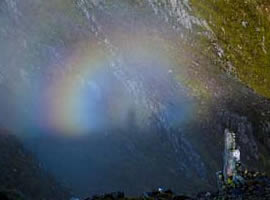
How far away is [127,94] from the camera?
343ft

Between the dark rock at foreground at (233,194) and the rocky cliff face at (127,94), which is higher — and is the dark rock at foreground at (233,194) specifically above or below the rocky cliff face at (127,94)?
below

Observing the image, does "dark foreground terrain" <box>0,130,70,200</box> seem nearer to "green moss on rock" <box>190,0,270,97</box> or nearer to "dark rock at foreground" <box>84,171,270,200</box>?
"dark rock at foreground" <box>84,171,270,200</box>

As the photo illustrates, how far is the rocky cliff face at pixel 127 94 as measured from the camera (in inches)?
3535

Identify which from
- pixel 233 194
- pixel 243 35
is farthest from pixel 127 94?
pixel 233 194

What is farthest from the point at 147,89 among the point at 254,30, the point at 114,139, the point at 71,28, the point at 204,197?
the point at 204,197

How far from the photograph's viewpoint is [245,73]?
136 meters

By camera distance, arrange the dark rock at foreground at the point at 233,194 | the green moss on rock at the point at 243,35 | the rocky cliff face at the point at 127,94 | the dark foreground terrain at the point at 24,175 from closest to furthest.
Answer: the dark rock at foreground at the point at 233,194
the dark foreground terrain at the point at 24,175
the rocky cliff face at the point at 127,94
the green moss on rock at the point at 243,35

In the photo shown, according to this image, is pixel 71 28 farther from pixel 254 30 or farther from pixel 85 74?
pixel 254 30

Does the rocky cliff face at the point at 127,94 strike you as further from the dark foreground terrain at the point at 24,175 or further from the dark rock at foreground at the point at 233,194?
the dark rock at foreground at the point at 233,194

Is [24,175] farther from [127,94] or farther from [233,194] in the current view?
[233,194]

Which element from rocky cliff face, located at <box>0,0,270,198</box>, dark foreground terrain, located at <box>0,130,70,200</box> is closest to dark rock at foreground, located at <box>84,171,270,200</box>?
dark foreground terrain, located at <box>0,130,70,200</box>

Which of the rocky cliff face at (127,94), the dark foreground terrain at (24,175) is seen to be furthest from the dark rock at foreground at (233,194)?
the rocky cliff face at (127,94)

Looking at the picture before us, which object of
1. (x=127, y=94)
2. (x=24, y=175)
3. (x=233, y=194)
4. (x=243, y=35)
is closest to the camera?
(x=233, y=194)

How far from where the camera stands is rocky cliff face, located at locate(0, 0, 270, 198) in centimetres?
8979
